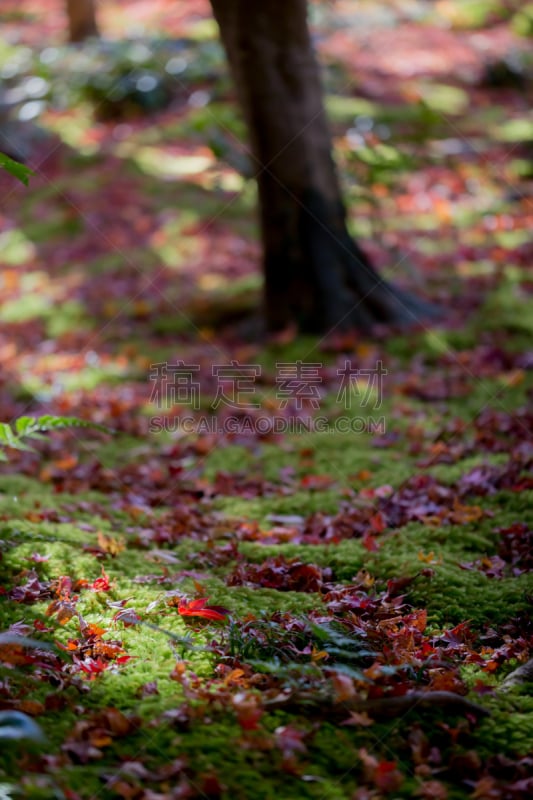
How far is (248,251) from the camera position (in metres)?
9.71

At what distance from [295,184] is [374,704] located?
17.0 ft

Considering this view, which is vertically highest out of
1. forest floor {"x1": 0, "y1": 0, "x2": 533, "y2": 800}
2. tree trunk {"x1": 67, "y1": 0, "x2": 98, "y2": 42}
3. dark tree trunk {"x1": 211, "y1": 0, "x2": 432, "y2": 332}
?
tree trunk {"x1": 67, "y1": 0, "x2": 98, "y2": 42}

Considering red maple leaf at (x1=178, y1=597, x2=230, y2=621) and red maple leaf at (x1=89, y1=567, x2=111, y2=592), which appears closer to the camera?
red maple leaf at (x1=178, y1=597, x2=230, y2=621)

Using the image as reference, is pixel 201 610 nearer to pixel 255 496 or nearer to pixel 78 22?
pixel 255 496

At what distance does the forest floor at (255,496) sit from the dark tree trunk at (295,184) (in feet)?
1.16

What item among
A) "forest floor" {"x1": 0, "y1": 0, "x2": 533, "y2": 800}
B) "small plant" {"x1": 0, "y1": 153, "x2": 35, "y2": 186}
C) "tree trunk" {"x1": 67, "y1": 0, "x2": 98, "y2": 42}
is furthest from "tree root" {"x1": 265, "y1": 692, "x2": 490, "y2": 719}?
"tree trunk" {"x1": 67, "y1": 0, "x2": 98, "y2": 42}

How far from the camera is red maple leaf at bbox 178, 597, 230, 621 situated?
273 cm

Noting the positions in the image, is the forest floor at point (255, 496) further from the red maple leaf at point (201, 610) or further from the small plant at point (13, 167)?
the small plant at point (13, 167)

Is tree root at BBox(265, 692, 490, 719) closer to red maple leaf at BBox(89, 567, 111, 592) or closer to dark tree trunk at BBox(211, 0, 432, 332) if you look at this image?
red maple leaf at BBox(89, 567, 111, 592)

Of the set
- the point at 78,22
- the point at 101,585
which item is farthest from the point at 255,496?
the point at 78,22

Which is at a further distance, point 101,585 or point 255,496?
point 255,496

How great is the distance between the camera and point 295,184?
21.6 feet

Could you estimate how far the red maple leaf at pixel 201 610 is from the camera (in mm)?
2729

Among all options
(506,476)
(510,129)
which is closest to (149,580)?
(506,476)
